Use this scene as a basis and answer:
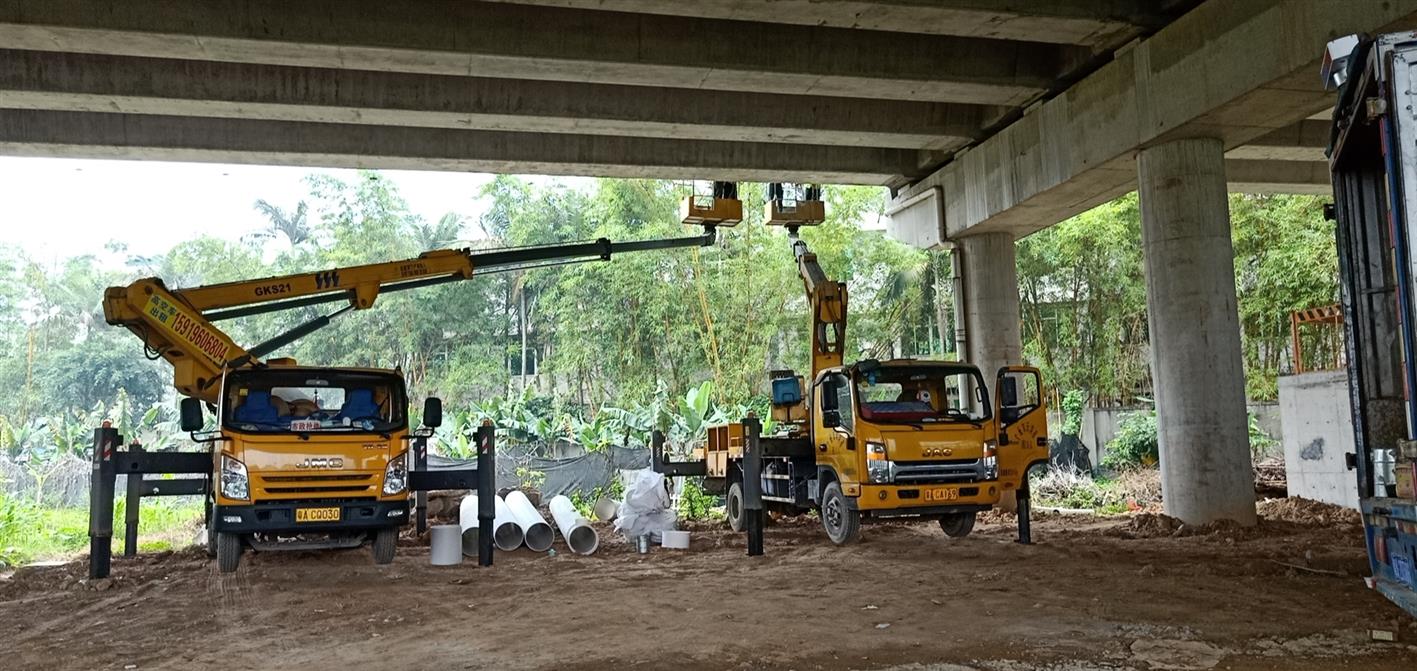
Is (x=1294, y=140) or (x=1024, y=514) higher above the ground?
(x=1294, y=140)

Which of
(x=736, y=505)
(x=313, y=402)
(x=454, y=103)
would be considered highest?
(x=454, y=103)

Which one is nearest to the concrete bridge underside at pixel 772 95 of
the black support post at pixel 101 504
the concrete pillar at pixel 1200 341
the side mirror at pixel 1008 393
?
the concrete pillar at pixel 1200 341

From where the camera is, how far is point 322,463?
443 inches

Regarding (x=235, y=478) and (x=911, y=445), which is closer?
(x=235, y=478)

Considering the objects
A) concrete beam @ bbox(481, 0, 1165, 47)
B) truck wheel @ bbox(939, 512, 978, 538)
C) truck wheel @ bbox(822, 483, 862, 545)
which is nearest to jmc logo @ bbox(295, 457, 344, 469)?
concrete beam @ bbox(481, 0, 1165, 47)

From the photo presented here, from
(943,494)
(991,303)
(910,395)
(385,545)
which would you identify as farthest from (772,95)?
(385,545)

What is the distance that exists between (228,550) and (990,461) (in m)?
8.80

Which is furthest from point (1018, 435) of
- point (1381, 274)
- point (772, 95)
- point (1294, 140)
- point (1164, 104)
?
point (1294, 140)

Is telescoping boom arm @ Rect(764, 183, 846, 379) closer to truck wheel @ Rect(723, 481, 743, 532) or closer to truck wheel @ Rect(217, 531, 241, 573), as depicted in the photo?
truck wheel @ Rect(723, 481, 743, 532)

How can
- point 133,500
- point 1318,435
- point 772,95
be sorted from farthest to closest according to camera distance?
point 772,95 < point 1318,435 < point 133,500

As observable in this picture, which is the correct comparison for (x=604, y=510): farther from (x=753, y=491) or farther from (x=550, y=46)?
(x=550, y=46)

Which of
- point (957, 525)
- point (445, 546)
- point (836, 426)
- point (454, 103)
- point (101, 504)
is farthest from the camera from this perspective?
point (454, 103)

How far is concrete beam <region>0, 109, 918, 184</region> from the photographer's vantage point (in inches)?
626

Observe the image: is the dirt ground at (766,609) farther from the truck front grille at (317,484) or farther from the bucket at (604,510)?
the bucket at (604,510)
